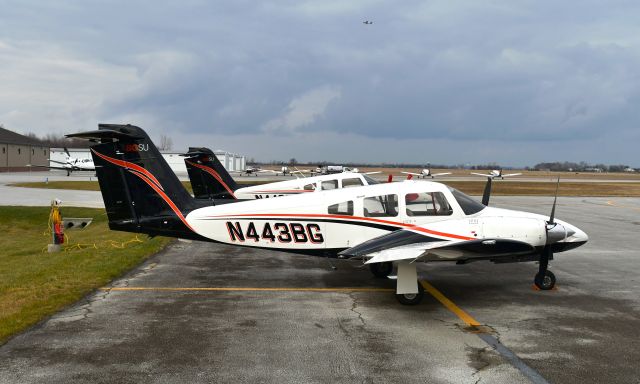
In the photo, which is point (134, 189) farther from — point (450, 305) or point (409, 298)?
point (450, 305)

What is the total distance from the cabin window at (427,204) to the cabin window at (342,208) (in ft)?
3.83

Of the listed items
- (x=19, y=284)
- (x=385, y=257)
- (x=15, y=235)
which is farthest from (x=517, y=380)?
(x=15, y=235)

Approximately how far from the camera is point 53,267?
40.7 feet

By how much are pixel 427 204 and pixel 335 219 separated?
6.34 ft

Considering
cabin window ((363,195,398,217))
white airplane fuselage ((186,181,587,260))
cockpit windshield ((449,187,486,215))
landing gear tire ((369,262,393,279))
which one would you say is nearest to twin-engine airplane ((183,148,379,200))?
landing gear tire ((369,262,393,279))

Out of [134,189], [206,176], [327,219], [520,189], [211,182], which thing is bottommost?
[520,189]

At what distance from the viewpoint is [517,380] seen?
5.97 meters

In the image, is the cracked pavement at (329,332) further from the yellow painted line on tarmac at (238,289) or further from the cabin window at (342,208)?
the cabin window at (342,208)

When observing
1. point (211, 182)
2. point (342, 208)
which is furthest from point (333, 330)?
point (211, 182)

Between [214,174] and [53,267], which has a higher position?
[214,174]

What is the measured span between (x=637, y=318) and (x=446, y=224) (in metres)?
3.56

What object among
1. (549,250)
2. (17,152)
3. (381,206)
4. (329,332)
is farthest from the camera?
(17,152)

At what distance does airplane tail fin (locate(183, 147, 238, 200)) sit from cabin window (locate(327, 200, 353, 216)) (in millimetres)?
11831

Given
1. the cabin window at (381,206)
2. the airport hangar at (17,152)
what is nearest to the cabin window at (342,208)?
the cabin window at (381,206)
